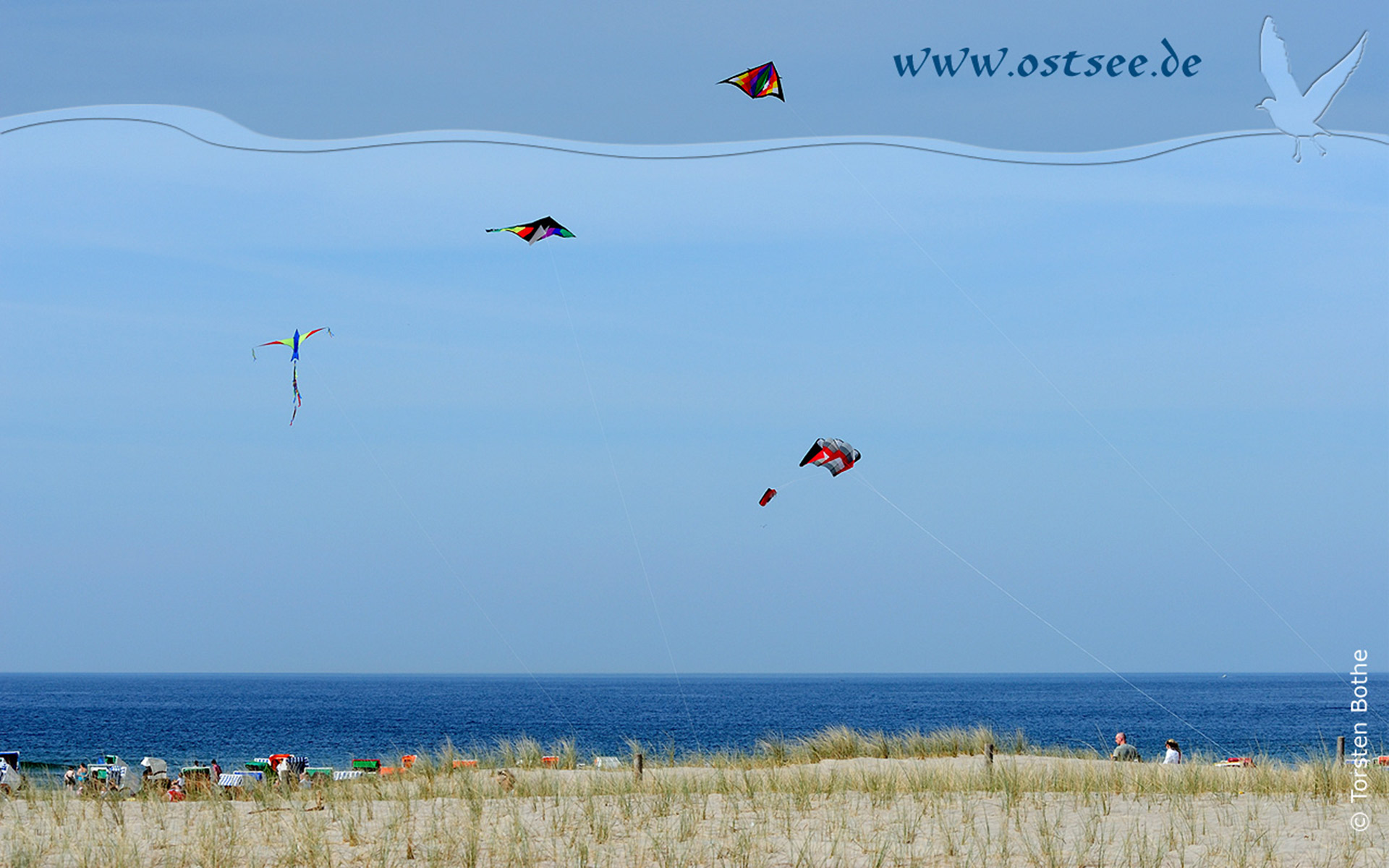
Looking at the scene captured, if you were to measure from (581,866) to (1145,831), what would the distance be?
349 centimetres

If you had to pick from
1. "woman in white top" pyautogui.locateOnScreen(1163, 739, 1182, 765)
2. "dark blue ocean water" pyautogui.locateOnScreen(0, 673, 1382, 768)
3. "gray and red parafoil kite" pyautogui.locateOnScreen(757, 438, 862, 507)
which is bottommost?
"dark blue ocean water" pyautogui.locateOnScreen(0, 673, 1382, 768)

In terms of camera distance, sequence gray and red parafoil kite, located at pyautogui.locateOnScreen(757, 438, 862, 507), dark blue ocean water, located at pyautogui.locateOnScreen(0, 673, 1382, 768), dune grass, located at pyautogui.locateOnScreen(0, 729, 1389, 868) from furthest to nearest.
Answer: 1. dark blue ocean water, located at pyautogui.locateOnScreen(0, 673, 1382, 768)
2. gray and red parafoil kite, located at pyautogui.locateOnScreen(757, 438, 862, 507)
3. dune grass, located at pyautogui.locateOnScreen(0, 729, 1389, 868)

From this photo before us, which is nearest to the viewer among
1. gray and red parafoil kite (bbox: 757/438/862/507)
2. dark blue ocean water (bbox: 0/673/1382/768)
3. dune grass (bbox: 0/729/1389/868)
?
dune grass (bbox: 0/729/1389/868)

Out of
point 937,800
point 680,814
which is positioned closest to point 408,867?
point 680,814

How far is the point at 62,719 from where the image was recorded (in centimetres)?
8131

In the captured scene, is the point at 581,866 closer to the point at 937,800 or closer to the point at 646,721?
the point at 937,800

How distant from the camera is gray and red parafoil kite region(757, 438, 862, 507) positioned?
14336 millimetres

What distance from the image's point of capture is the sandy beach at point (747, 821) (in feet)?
23.6

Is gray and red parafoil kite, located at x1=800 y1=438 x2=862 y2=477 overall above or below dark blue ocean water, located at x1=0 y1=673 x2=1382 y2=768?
above

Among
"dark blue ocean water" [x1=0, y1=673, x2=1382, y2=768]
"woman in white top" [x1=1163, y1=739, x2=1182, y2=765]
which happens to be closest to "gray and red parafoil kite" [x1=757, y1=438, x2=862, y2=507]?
"woman in white top" [x1=1163, y1=739, x2=1182, y2=765]

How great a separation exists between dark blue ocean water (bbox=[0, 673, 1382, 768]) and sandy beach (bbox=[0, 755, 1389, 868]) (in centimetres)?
1608

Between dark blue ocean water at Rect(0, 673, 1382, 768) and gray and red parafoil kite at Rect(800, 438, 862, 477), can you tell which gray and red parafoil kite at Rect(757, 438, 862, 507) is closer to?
gray and red parafoil kite at Rect(800, 438, 862, 477)

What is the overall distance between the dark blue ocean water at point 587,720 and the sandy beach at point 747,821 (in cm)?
1608

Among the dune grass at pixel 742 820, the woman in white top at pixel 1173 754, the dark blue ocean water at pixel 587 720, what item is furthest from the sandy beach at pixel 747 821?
the dark blue ocean water at pixel 587 720
